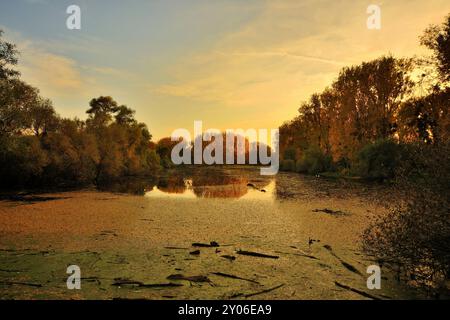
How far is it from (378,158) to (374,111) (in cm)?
851

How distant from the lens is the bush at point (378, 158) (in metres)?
33.8

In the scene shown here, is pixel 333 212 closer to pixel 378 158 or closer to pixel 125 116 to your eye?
pixel 378 158

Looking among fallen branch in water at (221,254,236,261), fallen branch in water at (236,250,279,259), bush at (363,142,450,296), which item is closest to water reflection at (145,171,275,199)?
fallen branch in water at (236,250,279,259)

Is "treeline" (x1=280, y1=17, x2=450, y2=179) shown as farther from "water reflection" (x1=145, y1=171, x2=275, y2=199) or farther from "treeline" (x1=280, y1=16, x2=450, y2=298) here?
"water reflection" (x1=145, y1=171, x2=275, y2=199)

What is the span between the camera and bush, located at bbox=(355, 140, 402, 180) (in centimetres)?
3384

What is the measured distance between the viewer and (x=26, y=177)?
29.0 meters

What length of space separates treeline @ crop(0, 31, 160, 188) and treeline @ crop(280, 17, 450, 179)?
28539 millimetres

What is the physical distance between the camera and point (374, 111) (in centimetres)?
4003

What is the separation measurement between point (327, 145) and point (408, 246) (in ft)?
165

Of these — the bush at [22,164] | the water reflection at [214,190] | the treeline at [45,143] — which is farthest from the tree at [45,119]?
the water reflection at [214,190]

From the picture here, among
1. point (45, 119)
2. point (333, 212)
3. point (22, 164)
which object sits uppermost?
point (45, 119)

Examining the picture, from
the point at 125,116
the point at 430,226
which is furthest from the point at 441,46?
the point at 125,116
